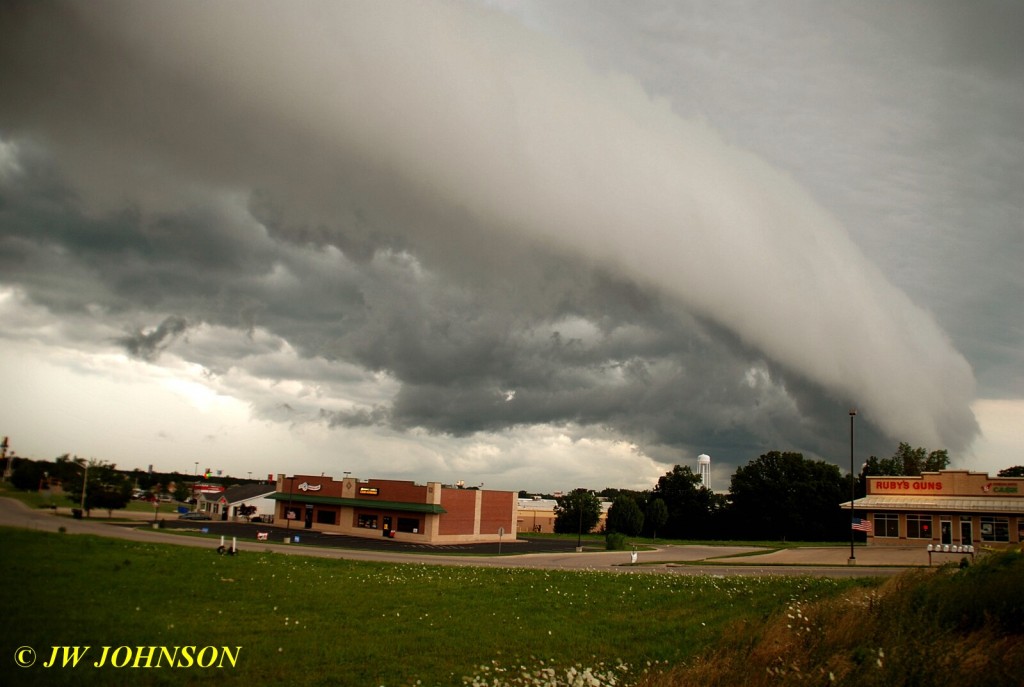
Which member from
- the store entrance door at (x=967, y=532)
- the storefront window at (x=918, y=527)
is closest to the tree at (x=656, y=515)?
the storefront window at (x=918, y=527)

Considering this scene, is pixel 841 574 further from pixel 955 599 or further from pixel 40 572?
pixel 40 572

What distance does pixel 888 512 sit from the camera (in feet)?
220

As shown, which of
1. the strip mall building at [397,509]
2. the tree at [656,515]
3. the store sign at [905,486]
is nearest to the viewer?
the store sign at [905,486]

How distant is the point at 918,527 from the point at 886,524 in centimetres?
278

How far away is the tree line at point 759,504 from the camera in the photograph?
315 ft

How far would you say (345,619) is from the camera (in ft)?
50.3

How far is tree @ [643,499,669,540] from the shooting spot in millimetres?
103375

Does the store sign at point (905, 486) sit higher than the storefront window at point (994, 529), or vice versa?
the store sign at point (905, 486)

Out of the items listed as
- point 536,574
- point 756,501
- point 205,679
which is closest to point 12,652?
point 205,679

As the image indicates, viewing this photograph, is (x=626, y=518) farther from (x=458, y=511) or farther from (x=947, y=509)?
(x=947, y=509)

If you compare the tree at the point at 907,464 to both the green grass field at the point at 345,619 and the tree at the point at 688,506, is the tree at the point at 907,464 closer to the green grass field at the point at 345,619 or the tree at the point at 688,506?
the tree at the point at 688,506

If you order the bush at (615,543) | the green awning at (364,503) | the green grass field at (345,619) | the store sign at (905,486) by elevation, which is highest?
the store sign at (905,486)

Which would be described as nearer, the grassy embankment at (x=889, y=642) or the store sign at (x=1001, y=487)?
the grassy embankment at (x=889, y=642)

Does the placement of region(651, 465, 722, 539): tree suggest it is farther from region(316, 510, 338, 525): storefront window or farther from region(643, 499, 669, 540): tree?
region(316, 510, 338, 525): storefront window
